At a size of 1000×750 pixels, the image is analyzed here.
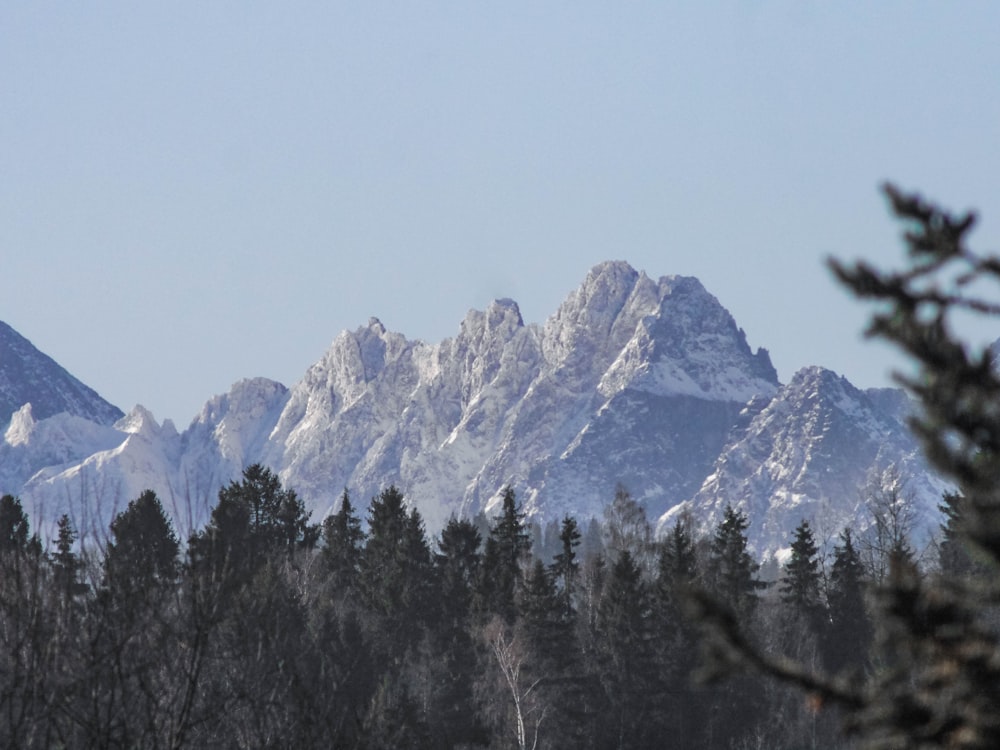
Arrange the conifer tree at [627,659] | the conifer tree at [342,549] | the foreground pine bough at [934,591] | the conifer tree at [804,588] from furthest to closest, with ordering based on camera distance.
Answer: the conifer tree at [342,549]
the conifer tree at [804,588]
the conifer tree at [627,659]
the foreground pine bough at [934,591]

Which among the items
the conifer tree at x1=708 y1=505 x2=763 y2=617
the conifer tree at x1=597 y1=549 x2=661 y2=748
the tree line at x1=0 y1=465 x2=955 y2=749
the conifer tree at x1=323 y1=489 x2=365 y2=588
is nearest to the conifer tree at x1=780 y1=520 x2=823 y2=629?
the tree line at x1=0 y1=465 x2=955 y2=749

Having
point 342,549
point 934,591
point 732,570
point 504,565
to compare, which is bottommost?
point 934,591

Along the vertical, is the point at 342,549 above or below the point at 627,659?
above

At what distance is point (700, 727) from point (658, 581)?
459 inches

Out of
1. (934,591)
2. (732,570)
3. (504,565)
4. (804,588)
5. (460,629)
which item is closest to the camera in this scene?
(934,591)

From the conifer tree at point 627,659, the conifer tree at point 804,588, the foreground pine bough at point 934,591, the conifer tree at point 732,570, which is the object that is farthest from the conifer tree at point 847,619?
the foreground pine bough at point 934,591

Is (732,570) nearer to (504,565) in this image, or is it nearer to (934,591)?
(504,565)

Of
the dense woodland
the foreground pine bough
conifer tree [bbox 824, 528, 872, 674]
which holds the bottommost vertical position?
the foreground pine bough

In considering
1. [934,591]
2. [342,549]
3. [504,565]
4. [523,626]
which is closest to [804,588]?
[504,565]

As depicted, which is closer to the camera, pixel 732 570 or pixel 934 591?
pixel 934 591

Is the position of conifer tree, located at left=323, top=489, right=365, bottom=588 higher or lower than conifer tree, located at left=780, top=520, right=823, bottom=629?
lower

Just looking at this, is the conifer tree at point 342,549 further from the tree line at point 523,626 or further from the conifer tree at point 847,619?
the conifer tree at point 847,619

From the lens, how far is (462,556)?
309 feet

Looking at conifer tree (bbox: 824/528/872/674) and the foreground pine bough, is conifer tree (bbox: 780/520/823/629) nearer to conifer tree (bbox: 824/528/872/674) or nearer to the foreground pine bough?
conifer tree (bbox: 824/528/872/674)
